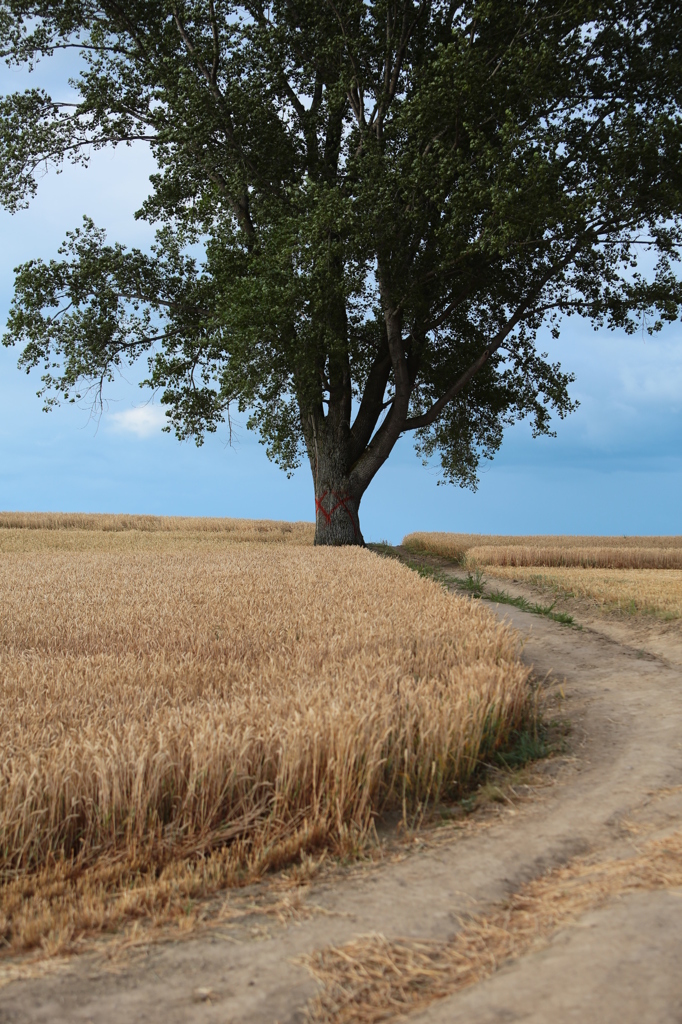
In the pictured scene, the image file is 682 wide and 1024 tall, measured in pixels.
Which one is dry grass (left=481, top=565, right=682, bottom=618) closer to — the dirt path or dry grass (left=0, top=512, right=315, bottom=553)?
the dirt path

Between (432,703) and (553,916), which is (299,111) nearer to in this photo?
(432,703)

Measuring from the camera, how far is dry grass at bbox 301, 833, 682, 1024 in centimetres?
271

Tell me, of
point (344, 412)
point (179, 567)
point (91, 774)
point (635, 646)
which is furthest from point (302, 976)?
point (344, 412)

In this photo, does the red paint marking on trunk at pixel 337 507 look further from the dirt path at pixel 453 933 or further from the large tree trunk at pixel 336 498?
the dirt path at pixel 453 933

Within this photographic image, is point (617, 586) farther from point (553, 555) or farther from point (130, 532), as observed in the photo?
point (130, 532)

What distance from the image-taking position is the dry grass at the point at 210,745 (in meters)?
3.65

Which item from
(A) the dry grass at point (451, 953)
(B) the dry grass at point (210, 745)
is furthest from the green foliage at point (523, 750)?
(A) the dry grass at point (451, 953)

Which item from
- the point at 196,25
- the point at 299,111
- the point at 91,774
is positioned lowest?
the point at 91,774

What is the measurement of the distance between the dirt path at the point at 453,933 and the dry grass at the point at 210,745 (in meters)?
0.32

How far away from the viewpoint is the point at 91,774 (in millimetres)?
3930

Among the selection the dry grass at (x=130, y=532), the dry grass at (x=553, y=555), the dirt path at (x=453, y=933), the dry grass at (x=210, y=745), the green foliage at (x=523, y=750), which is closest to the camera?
the dirt path at (x=453, y=933)

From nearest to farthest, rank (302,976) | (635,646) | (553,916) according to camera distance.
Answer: (302,976) → (553,916) → (635,646)

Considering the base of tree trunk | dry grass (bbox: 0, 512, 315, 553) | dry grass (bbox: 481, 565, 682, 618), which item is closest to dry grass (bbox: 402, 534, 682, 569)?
dry grass (bbox: 481, 565, 682, 618)

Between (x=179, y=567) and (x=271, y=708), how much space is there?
1003cm
